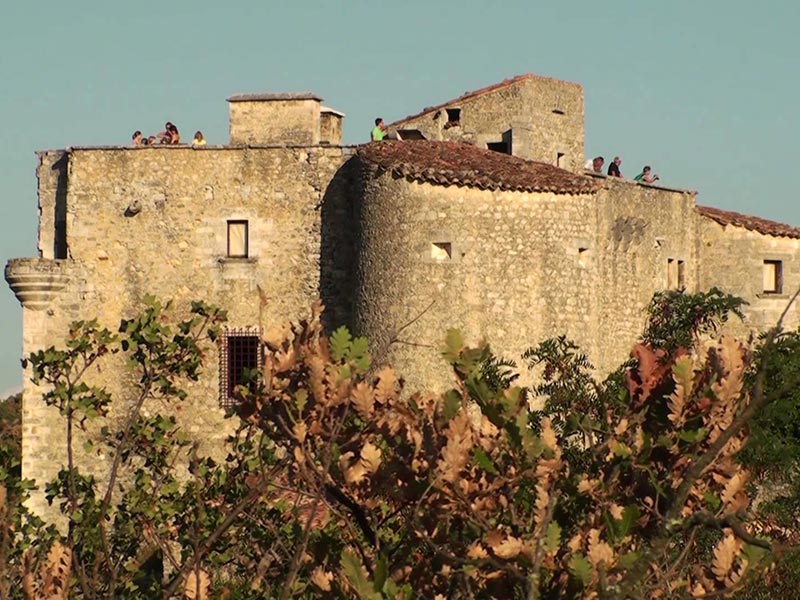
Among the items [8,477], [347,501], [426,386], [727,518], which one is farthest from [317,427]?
[426,386]

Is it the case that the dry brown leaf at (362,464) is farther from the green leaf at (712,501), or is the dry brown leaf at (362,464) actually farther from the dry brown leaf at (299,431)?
the green leaf at (712,501)

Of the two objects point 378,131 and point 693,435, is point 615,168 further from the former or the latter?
point 693,435

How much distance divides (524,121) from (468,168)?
426 cm

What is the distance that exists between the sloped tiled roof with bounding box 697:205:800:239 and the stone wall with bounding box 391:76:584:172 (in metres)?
2.80

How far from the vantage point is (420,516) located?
969 cm

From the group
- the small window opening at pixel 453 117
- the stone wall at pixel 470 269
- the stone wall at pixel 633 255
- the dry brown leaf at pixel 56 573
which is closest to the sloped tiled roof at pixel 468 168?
the stone wall at pixel 470 269

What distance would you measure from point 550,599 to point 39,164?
74.9 feet

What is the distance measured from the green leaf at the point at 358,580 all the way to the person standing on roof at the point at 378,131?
2054cm

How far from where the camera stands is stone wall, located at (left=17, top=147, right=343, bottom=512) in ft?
92.5

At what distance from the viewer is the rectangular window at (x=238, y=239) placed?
1117 inches

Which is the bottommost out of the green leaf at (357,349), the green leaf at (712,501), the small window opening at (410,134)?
the green leaf at (712,501)

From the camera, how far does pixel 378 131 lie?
1177 inches

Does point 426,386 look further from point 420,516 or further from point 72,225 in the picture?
point 420,516

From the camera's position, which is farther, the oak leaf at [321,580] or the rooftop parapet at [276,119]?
the rooftop parapet at [276,119]
